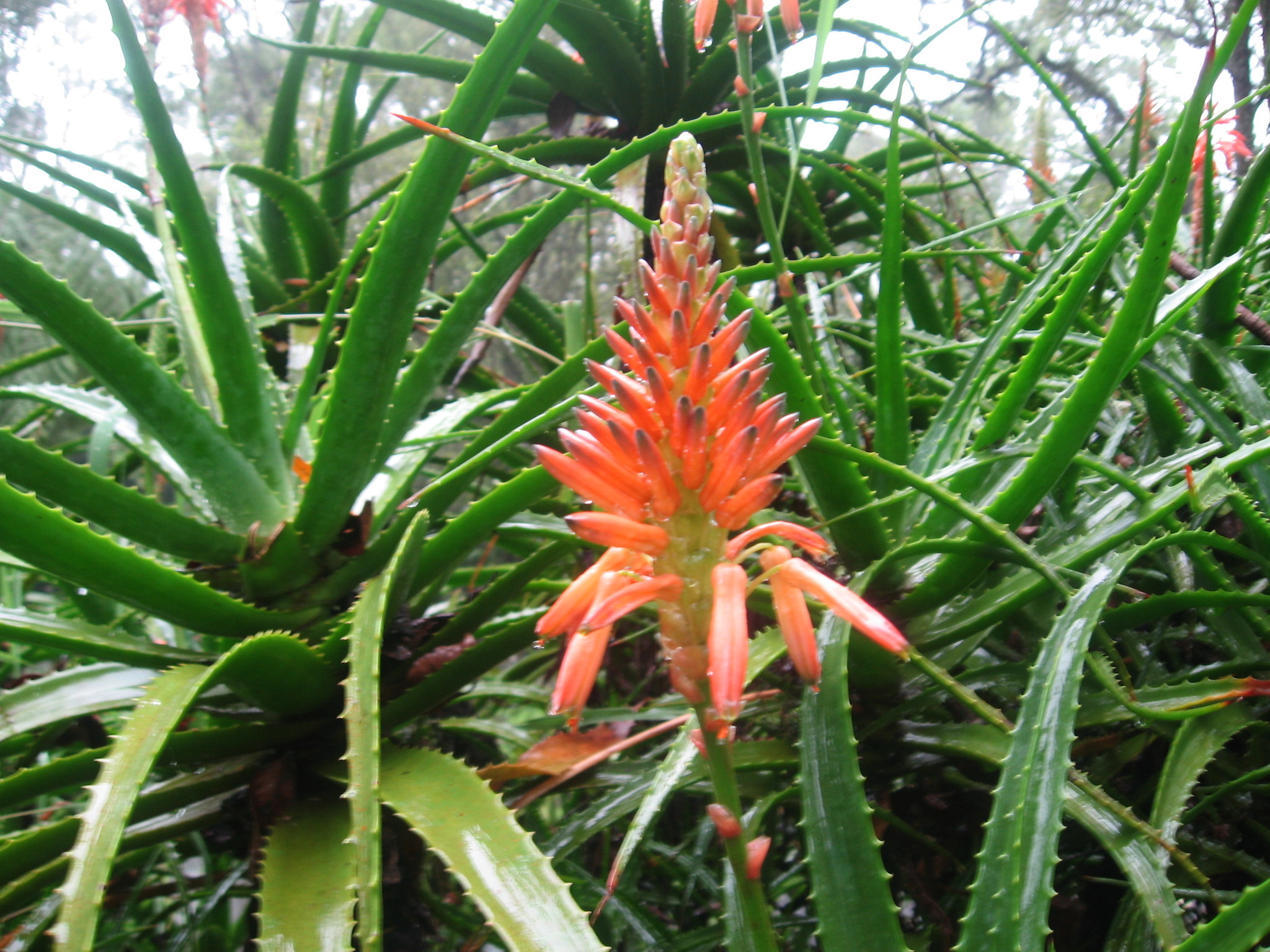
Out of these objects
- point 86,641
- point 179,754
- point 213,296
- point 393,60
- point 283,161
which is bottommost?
point 179,754

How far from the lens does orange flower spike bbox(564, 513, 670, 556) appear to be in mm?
349

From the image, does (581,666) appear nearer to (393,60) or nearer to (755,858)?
(755,858)

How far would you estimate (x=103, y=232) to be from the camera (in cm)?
119

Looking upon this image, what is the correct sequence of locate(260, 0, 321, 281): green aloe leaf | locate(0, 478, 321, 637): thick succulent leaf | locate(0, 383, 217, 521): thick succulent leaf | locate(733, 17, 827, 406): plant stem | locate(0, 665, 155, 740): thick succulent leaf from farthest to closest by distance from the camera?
locate(260, 0, 321, 281): green aloe leaf
locate(0, 383, 217, 521): thick succulent leaf
locate(0, 665, 155, 740): thick succulent leaf
locate(0, 478, 321, 637): thick succulent leaf
locate(733, 17, 827, 406): plant stem

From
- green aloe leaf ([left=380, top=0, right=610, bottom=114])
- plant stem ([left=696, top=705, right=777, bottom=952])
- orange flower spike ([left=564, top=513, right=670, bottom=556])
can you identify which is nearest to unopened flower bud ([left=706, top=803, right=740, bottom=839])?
plant stem ([left=696, top=705, right=777, bottom=952])

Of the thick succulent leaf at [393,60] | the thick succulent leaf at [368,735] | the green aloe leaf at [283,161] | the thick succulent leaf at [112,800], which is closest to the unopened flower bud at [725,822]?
the thick succulent leaf at [368,735]

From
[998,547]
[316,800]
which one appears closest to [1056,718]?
[998,547]

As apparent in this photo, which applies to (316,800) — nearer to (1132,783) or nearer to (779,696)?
(779,696)

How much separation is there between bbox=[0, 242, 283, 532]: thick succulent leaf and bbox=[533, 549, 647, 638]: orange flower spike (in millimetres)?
572

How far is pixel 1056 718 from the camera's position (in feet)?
1.51

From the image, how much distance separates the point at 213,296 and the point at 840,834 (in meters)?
0.78

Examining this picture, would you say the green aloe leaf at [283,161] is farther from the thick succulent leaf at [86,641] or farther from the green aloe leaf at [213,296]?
the thick succulent leaf at [86,641]

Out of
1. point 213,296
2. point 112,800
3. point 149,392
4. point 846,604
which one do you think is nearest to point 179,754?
point 112,800

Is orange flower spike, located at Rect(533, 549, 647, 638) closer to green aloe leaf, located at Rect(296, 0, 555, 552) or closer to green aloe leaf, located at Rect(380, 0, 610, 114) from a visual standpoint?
green aloe leaf, located at Rect(296, 0, 555, 552)
